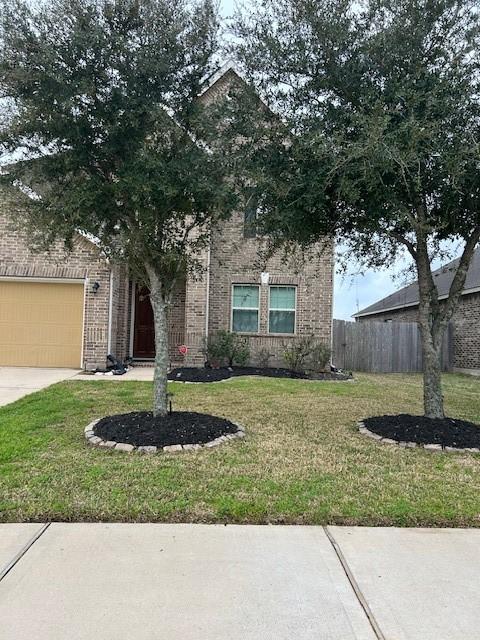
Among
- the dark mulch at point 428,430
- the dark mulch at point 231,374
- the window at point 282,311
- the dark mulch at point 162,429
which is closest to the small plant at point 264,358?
the dark mulch at point 231,374

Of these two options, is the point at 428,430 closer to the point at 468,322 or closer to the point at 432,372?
the point at 432,372

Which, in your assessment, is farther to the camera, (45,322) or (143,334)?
(143,334)

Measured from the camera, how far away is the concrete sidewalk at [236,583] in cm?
240

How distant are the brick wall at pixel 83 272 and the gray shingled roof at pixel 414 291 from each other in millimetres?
9111

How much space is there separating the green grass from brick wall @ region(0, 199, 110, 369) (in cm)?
470

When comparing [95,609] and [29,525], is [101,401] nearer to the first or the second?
[29,525]

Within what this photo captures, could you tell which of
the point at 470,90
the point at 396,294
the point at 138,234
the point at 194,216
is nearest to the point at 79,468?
the point at 138,234

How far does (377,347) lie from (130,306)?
28.3 ft

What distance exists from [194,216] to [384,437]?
371 cm

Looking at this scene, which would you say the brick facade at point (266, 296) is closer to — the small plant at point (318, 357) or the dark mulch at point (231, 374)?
the small plant at point (318, 357)

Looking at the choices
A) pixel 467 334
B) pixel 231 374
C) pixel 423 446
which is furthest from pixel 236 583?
pixel 467 334

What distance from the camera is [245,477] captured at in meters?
4.44

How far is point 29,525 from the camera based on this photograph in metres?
3.49

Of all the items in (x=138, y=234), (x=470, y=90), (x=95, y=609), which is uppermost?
(x=470, y=90)
